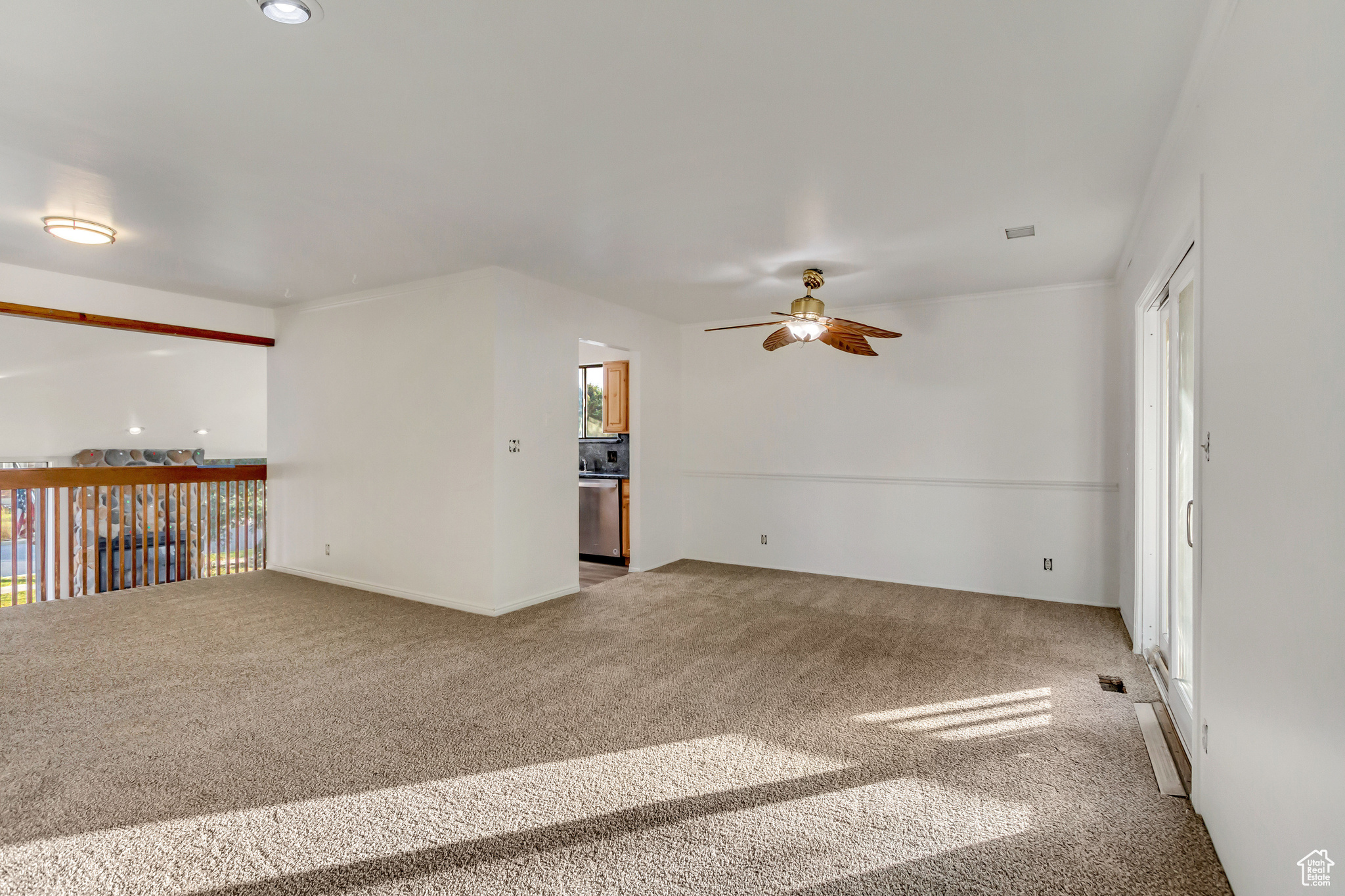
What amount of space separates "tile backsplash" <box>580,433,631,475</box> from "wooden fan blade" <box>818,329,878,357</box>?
2.84 m

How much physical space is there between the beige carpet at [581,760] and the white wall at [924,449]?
871 millimetres

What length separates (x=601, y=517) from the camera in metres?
6.67

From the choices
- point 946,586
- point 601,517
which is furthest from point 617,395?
point 946,586

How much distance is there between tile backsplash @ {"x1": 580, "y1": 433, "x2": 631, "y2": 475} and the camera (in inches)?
269

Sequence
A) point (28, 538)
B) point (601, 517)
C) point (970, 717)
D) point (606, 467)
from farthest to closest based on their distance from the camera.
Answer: point (606, 467) → point (601, 517) → point (28, 538) → point (970, 717)

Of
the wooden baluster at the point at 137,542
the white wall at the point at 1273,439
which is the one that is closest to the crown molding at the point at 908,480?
the white wall at the point at 1273,439

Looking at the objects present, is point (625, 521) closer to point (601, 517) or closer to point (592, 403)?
point (601, 517)

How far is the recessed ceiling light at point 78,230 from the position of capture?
345 cm

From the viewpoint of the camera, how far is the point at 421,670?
134 inches

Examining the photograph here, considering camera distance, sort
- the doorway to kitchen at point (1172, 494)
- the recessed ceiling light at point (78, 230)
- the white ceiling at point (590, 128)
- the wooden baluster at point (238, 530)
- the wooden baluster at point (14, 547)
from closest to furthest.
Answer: the white ceiling at point (590, 128) < the doorway to kitchen at point (1172, 494) < the recessed ceiling light at point (78, 230) < the wooden baluster at point (14, 547) < the wooden baluster at point (238, 530)

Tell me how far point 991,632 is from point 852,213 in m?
2.70

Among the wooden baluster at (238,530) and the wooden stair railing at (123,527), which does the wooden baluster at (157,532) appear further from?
the wooden baluster at (238,530)
